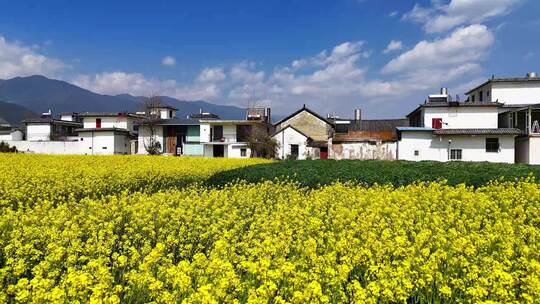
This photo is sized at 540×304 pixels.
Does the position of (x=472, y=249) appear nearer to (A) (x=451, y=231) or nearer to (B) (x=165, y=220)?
(A) (x=451, y=231)

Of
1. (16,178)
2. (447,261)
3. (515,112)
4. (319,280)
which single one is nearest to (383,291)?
(319,280)

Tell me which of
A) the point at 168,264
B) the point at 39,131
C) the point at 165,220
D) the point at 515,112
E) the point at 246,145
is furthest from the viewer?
the point at 39,131

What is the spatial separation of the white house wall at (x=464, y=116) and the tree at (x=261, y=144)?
51.8 ft

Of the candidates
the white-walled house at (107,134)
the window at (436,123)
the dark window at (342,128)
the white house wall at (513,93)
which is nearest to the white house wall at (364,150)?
the window at (436,123)

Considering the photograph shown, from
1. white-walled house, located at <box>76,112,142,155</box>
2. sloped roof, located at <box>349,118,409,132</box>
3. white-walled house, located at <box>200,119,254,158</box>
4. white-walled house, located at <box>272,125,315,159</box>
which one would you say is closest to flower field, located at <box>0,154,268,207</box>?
white-walled house, located at <box>272,125,315,159</box>

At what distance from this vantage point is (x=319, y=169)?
52.3 feet

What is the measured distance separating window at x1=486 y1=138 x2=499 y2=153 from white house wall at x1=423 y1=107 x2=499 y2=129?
10.2 ft

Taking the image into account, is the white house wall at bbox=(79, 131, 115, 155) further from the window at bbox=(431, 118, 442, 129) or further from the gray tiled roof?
the gray tiled roof

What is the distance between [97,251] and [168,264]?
52.7 inches

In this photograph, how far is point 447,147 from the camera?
122ft

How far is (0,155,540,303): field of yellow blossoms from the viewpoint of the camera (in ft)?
11.4

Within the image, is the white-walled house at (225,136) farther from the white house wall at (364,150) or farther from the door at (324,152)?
the white house wall at (364,150)

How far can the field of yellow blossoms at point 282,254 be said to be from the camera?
349cm

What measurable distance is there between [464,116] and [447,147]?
15.3ft
